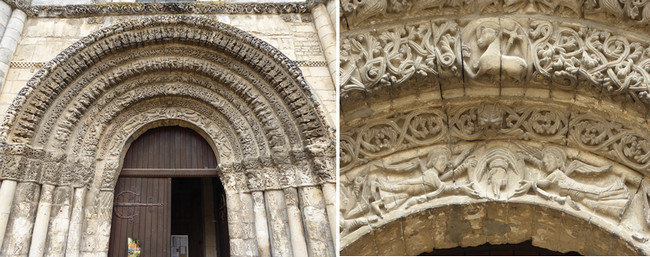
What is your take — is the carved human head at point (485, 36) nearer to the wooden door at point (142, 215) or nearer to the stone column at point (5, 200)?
the wooden door at point (142, 215)

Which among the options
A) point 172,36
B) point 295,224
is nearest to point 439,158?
point 295,224

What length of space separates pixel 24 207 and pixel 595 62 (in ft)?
16.9

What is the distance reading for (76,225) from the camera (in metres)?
5.33

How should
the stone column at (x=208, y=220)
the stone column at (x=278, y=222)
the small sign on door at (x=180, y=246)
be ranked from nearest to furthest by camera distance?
1. the stone column at (x=278, y=222)
2. the small sign on door at (x=180, y=246)
3. the stone column at (x=208, y=220)

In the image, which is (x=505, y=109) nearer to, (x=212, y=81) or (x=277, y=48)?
(x=277, y=48)

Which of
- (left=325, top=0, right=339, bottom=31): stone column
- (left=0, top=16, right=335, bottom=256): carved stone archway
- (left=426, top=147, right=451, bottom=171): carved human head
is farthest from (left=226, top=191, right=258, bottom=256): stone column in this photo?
(left=426, top=147, right=451, bottom=171): carved human head

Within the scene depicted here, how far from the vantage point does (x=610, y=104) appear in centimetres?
401

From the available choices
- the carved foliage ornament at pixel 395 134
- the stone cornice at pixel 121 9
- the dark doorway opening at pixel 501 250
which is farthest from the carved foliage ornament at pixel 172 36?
the dark doorway opening at pixel 501 250

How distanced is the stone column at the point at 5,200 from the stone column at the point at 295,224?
2597 mm

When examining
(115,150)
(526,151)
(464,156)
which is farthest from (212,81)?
(526,151)

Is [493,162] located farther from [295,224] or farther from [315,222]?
[295,224]

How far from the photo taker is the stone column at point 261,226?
5395mm

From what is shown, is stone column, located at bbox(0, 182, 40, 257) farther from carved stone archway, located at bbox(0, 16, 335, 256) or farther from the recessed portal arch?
the recessed portal arch

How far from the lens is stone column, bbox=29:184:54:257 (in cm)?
504
